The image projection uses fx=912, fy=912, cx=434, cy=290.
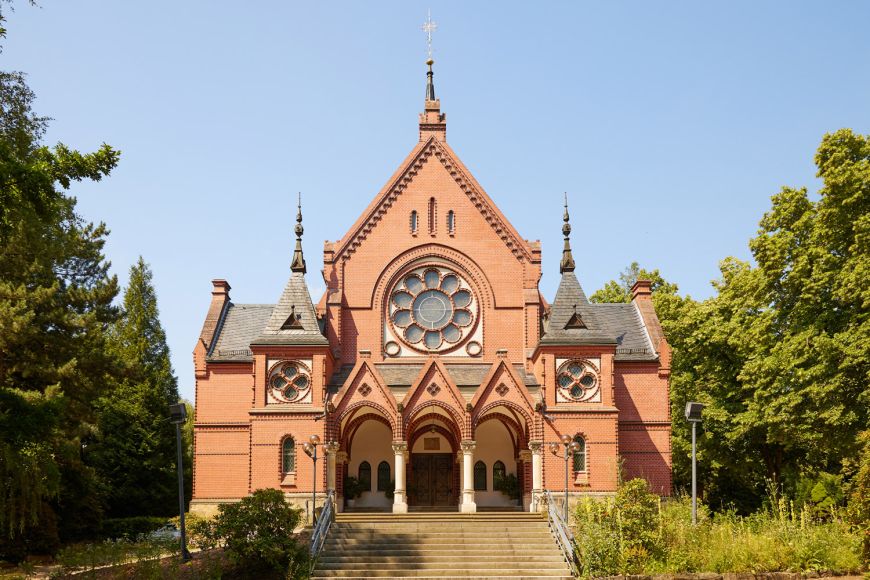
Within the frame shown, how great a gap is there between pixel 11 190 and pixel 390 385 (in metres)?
19.8

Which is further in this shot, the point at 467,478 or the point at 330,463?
the point at 330,463

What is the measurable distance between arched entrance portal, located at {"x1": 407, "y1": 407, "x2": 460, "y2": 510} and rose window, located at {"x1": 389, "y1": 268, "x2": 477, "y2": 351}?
3228 mm

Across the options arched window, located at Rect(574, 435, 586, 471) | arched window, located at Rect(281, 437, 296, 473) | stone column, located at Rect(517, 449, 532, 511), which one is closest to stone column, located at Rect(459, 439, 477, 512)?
stone column, located at Rect(517, 449, 532, 511)

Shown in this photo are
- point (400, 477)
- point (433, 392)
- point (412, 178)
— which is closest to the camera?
point (400, 477)

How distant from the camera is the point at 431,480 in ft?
122

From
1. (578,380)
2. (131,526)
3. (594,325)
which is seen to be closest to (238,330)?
(131,526)

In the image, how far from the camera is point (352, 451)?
122 ft

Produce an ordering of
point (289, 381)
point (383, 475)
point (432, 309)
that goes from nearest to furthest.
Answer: point (289, 381) → point (383, 475) → point (432, 309)

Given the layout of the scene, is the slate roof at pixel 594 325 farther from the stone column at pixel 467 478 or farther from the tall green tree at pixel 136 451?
the tall green tree at pixel 136 451

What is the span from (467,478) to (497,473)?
352 centimetres

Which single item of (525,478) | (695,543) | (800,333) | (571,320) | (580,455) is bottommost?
(695,543)

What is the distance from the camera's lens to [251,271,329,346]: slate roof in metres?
35.0

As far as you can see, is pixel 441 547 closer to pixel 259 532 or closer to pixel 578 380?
pixel 259 532

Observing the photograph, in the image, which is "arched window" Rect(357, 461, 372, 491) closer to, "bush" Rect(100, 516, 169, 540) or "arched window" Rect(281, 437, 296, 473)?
"arched window" Rect(281, 437, 296, 473)
